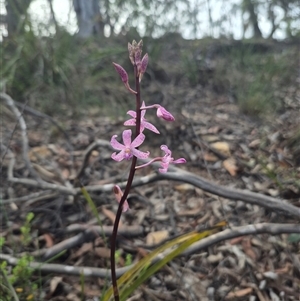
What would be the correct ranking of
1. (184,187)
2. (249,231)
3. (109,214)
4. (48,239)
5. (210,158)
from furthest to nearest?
(210,158) < (184,187) < (109,214) < (48,239) < (249,231)

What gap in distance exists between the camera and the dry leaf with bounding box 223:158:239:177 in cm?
285

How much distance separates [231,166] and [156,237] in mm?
892

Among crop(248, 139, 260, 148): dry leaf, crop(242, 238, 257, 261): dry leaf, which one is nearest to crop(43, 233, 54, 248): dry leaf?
crop(242, 238, 257, 261): dry leaf

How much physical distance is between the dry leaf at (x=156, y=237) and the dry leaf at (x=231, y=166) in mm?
752

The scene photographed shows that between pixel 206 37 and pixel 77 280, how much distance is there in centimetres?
485

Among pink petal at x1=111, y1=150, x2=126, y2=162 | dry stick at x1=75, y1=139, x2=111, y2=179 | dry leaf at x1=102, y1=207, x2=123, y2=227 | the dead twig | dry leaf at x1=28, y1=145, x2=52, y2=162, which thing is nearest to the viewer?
pink petal at x1=111, y1=150, x2=126, y2=162

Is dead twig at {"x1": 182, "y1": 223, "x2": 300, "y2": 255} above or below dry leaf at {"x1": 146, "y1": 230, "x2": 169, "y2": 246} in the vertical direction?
above

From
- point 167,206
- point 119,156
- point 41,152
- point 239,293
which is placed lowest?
point 239,293

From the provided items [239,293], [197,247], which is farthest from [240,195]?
[239,293]

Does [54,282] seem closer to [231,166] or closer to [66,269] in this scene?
[66,269]

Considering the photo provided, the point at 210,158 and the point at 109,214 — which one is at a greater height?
the point at 210,158

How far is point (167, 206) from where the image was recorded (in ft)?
8.68

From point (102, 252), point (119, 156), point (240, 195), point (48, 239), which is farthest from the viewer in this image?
point (48, 239)

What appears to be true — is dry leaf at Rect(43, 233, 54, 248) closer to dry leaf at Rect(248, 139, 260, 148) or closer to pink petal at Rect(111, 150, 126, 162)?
pink petal at Rect(111, 150, 126, 162)
